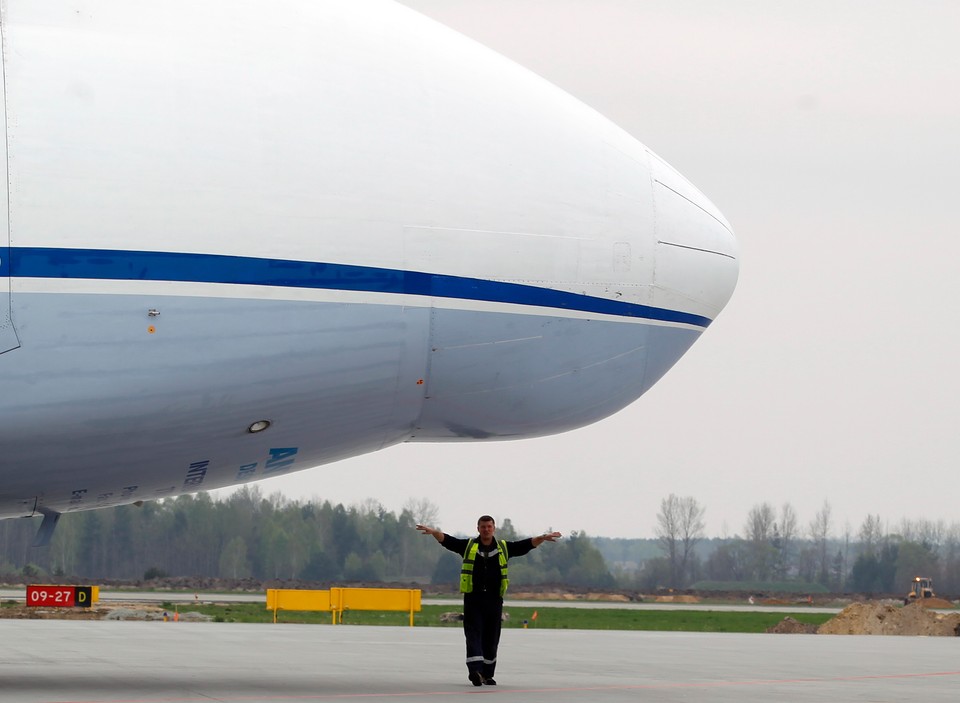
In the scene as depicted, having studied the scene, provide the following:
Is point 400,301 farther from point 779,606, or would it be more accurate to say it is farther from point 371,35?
point 779,606

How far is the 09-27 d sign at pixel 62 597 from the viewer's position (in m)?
42.0

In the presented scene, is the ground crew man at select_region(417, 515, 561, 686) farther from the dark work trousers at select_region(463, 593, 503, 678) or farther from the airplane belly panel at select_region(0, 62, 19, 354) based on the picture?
the airplane belly panel at select_region(0, 62, 19, 354)

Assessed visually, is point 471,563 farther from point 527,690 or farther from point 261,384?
point 261,384

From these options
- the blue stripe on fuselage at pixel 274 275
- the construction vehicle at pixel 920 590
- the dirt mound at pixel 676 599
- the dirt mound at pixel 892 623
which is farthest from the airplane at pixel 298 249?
the dirt mound at pixel 676 599

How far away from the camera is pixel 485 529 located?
1675 cm

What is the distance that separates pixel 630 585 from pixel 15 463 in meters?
87.6

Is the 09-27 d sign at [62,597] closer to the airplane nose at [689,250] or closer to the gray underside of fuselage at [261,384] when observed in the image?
the gray underside of fuselage at [261,384]

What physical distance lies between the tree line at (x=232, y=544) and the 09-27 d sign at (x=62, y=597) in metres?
22.6

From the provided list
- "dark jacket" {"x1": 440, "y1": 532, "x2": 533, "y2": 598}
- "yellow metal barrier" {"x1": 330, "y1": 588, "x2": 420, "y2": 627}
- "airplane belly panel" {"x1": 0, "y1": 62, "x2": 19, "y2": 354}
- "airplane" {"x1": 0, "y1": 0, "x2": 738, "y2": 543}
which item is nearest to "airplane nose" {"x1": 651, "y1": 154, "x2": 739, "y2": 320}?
"airplane" {"x1": 0, "y1": 0, "x2": 738, "y2": 543}

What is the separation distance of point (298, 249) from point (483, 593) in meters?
6.02

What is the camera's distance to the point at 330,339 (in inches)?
496

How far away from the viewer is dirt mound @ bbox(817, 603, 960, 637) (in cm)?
3856

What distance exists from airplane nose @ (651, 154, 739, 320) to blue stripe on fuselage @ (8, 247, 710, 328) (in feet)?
1.89

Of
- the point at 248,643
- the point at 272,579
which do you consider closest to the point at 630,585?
the point at 272,579
